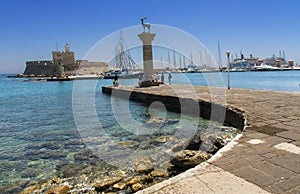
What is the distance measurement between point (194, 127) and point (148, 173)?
3.68 m

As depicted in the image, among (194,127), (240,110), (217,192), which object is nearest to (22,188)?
(217,192)

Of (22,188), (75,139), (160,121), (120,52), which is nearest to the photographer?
(22,188)

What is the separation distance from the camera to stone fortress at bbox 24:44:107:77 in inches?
3531

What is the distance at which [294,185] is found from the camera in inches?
92.7

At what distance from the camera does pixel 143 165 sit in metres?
4.57

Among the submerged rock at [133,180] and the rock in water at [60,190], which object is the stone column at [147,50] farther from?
the rock in water at [60,190]

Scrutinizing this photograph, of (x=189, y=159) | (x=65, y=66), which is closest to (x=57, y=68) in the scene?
(x=65, y=66)

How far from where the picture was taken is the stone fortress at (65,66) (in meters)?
89.7

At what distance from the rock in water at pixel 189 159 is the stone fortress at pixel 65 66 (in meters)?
87.6

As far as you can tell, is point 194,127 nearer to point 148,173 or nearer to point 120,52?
point 148,173

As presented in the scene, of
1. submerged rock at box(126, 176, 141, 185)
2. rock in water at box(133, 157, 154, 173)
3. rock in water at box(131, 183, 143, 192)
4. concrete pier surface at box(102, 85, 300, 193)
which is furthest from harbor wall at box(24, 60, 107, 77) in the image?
concrete pier surface at box(102, 85, 300, 193)

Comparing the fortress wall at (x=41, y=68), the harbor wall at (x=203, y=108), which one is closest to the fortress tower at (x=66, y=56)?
the fortress wall at (x=41, y=68)

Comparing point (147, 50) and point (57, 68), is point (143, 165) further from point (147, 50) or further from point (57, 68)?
point (57, 68)

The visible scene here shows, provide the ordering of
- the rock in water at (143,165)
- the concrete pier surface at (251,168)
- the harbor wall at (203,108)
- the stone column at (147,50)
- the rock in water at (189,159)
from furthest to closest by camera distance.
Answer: the stone column at (147,50), the harbor wall at (203,108), the rock in water at (143,165), the rock in water at (189,159), the concrete pier surface at (251,168)
